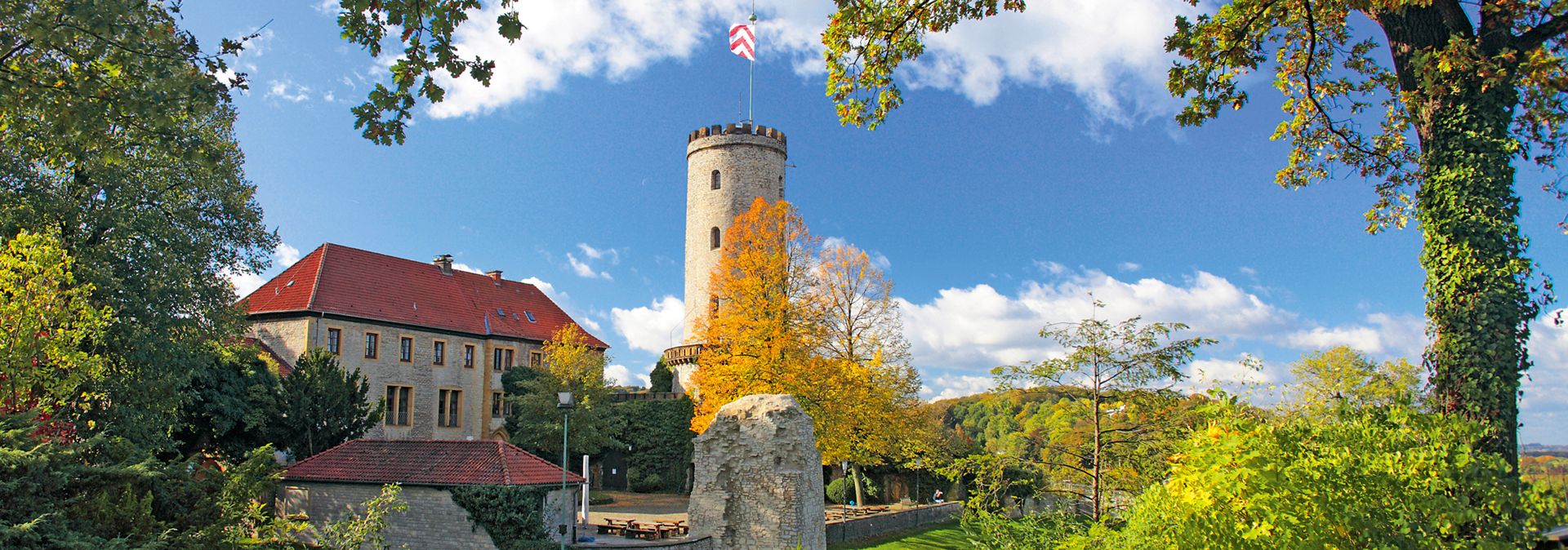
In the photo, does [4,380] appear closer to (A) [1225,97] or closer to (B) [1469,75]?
(A) [1225,97]

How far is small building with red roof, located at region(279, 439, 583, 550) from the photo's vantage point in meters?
19.7

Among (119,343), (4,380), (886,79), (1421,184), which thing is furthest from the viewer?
(119,343)

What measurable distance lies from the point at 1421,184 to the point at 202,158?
1045 centimetres

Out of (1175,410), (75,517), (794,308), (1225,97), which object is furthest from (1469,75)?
(794,308)

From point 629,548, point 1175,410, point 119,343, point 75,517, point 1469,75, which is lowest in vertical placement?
point 629,548

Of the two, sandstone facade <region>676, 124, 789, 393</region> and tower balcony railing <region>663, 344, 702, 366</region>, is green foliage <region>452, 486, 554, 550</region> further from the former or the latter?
sandstone facade <region>676, 124, 789, 393</region>

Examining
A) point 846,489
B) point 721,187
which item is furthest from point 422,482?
point 721,187

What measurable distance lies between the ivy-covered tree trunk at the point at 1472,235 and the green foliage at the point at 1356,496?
2460 mm

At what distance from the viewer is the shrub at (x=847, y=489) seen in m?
33.6

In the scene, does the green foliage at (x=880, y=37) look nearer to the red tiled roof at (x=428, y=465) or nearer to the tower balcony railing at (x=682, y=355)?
the red tiled roof at (x=428, y=465)

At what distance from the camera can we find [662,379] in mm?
43031

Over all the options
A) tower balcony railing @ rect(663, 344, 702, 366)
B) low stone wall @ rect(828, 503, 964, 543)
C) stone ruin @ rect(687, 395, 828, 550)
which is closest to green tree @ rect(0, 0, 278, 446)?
stone ruin @ rect(687, 395, 828, 550)

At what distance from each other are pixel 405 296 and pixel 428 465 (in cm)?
2108

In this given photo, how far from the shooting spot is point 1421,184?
8.44 m
